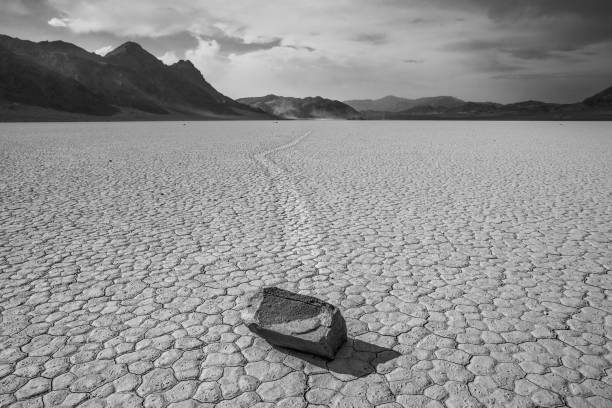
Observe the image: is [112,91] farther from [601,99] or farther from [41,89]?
[601,99]

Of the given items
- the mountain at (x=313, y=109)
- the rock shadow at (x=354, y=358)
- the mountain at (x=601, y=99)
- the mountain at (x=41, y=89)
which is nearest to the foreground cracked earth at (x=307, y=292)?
the rock shadow at (x=354, y=358)

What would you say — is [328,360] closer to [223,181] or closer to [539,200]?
[539,200]

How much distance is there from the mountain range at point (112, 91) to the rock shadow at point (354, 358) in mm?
56182

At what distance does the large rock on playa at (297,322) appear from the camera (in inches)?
113

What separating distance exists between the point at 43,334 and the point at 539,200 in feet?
25.5

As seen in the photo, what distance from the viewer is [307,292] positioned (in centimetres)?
395

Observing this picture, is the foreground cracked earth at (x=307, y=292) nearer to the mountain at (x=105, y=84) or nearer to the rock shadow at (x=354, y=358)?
the rock shadow at (x=354, y=358)

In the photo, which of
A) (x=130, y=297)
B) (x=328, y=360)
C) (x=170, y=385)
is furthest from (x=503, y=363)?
(x=130, y=297)

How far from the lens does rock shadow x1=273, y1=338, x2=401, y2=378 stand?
9.09ft

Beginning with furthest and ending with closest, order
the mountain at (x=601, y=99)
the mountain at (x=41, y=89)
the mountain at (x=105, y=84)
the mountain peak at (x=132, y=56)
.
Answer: the mountain peak at (x=132, y=56)
the mountain at (x=601, y=99)
the mountain at (x=105, y=84)
the mountain at (x=41, y=89)

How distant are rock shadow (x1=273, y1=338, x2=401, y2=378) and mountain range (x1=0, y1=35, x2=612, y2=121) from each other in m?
56.2

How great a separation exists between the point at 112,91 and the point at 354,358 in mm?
114973

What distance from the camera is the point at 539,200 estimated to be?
25.8ft

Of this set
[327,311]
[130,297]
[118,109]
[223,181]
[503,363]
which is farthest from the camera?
[118,109]
